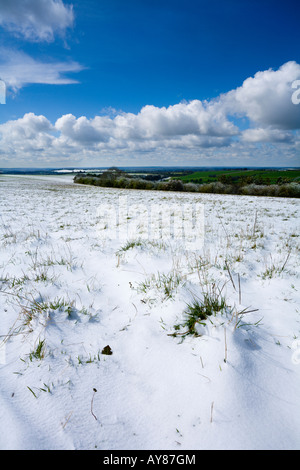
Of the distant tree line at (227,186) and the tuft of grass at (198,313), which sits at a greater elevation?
the distant tree line at (227,186)

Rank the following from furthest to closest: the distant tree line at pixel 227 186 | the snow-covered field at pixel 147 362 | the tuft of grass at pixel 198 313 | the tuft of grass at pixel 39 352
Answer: the distant tree line at pixel 227 186
the tuft of grass at pixel 198 313
the tuft of grass at pixel 39 352
the snow-covered field at pixel 147 362

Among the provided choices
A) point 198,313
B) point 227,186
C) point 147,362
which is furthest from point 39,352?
point 227,186

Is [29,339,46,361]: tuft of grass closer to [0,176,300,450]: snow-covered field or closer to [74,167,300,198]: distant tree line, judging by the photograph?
[0,176,300,450]: snow-covered field

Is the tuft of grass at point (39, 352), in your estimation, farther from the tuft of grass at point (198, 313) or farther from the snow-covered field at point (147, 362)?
the tuft of grass at point (198, 313)

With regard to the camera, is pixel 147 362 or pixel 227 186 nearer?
pixel 147 362

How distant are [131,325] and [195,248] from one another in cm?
289

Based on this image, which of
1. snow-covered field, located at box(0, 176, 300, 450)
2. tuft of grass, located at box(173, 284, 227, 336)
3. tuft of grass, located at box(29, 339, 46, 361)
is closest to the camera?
snow-covered field, located at box(0, 176, 300, 450)

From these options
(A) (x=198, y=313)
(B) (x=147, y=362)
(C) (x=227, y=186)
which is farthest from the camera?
(C) (x=227, y=186)

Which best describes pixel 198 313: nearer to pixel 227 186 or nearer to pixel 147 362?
pixel 147 362

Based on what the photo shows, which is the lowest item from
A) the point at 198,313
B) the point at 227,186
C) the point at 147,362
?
the point at 147,362

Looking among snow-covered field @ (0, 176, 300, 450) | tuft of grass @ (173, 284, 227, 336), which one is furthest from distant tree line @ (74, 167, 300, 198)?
tuft of grass @ (173, 284, 227, 336)

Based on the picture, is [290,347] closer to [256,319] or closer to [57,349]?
[256,319]

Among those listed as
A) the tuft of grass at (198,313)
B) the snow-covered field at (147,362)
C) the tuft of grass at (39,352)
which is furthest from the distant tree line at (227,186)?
the tuft of grass at (39,352)

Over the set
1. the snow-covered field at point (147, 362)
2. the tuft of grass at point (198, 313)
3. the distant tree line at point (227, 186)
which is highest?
the distant tree line at point (227, 186)
